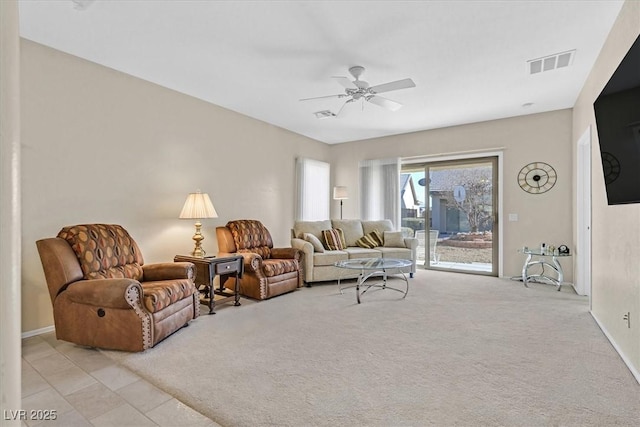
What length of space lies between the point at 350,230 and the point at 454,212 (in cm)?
193

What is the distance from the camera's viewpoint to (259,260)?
4324mm

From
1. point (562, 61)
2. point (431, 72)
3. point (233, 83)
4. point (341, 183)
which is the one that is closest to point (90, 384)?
point (233, 83)

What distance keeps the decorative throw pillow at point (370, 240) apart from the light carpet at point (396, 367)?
6.62ft

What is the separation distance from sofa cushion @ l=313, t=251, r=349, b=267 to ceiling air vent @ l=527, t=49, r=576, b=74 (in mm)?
3294

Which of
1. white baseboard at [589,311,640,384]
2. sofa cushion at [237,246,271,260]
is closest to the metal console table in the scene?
white baseboard at [589,311,640,384]

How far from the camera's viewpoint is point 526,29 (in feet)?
9.66

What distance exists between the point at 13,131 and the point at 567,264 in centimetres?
616

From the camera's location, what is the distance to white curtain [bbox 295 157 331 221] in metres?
6.40

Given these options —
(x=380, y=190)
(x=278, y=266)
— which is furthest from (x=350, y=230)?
(x=278, y=266)

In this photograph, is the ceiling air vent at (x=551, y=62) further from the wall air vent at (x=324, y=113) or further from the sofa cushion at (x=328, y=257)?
the sofa cushion at (x=328, y=257)

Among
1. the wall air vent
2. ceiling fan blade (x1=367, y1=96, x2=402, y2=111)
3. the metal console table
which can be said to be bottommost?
the metal console table

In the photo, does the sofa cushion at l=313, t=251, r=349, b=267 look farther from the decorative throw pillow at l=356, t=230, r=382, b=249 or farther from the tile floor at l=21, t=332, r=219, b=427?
the tile floor at l=21, t=332, r=219, b=427

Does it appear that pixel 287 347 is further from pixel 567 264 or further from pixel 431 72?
pixel 567 264

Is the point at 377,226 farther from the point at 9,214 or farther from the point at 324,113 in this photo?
the point at 9,214
